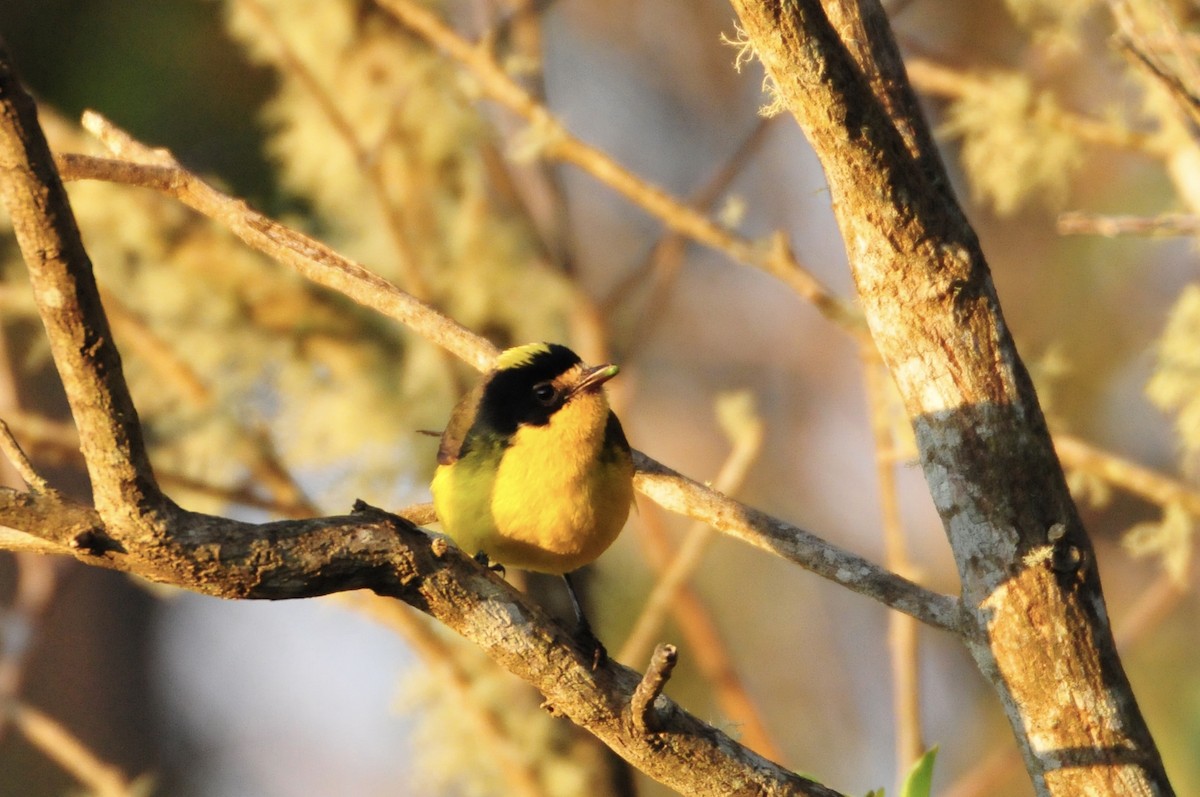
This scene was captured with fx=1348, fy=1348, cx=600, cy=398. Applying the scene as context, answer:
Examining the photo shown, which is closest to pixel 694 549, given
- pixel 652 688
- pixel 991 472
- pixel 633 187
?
pixel 633 187

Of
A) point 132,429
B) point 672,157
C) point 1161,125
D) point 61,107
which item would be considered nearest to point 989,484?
point 132,429

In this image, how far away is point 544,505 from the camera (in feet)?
7.82

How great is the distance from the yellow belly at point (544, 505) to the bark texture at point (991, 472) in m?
0.64

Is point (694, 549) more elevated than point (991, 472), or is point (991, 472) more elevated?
point (694, 549)

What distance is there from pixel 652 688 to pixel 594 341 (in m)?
2.82

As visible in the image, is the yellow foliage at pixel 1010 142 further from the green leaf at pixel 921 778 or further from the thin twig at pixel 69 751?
the thin twig at pixel 69 751

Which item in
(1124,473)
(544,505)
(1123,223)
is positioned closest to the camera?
(1123,223)

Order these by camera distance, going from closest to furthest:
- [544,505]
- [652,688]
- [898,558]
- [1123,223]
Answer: [652,688] < [1123,223] < [544,505] < [898,558]

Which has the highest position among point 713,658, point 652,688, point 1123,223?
point 713,658

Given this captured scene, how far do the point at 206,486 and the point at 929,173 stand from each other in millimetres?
2455

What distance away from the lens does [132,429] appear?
147 cm

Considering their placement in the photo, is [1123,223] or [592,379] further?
[592,379]

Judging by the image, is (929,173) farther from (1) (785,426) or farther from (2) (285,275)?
(1) (785,426)

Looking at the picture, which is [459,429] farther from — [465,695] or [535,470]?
[465,695]
